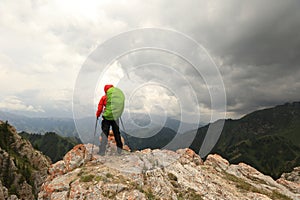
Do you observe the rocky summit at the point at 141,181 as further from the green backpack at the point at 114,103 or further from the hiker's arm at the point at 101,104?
the hiker's arm at the point at 101,104

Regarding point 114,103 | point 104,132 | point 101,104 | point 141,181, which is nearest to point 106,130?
point 104,132

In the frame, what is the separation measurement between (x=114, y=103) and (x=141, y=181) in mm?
6388

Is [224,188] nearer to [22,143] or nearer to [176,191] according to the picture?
[176,191]

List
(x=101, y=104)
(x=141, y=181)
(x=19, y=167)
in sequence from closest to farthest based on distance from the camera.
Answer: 1. (x=141, y=181)
2. (x=101, y=104)
3. (x=19, y=167)

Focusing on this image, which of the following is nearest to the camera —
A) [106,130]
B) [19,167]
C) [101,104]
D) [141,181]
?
[141,181]

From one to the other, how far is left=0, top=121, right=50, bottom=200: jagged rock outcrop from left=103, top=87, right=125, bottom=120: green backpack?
109 meters

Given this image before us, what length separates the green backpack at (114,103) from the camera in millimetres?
15954

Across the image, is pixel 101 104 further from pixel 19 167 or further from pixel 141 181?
pixel 19 167

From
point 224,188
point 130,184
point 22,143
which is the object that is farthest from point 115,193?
point 22,143

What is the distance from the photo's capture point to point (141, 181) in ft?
47.7

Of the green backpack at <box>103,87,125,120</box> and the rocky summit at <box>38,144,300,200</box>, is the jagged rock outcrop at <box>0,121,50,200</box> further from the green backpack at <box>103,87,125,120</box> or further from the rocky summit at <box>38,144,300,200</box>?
the green backpack at <box>103,87,125,120</box>

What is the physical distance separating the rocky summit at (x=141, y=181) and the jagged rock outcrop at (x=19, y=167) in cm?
10547

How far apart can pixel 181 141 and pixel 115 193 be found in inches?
287

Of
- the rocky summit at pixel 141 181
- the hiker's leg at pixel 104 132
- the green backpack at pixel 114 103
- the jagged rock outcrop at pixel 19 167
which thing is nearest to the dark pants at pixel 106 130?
the hiker's leg at pixel 104 132
